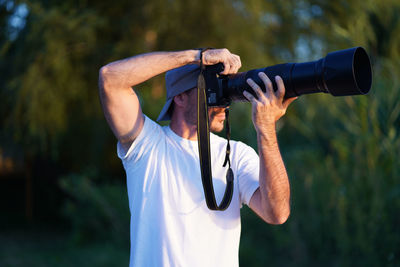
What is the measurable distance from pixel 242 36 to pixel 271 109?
4667 mm

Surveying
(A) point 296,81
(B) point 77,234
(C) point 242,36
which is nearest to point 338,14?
(C) point 242,36

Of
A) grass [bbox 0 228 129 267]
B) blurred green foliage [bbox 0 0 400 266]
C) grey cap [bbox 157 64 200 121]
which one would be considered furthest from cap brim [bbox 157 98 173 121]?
grass [bbox 0 228 129 267]

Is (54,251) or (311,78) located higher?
(311,78)

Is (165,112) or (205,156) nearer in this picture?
(205,156)

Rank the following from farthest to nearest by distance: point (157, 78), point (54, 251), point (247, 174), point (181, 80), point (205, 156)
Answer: point (157, 78) < point (54, 251) < point (181, 80) < point (247, 174) < point (205, 156)

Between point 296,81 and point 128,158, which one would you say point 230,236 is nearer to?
point 128,158

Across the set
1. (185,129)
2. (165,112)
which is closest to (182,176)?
(185,129)

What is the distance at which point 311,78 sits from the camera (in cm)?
138

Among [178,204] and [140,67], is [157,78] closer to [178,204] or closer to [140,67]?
[140,67]

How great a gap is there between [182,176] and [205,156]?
138 millimetres

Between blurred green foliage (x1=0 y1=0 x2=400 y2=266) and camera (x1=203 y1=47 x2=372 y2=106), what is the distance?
2.18 meters

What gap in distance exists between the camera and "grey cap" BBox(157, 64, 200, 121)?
1643 mm

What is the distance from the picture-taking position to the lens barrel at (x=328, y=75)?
1306mm

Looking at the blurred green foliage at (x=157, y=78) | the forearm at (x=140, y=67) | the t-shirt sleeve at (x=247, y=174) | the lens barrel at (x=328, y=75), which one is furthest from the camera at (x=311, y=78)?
the blurred green foliage at (x=157, y=78)
